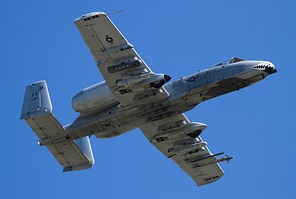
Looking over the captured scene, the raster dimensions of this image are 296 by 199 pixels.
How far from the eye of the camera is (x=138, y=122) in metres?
58.1

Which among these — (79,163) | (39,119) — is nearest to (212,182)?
(79,163)

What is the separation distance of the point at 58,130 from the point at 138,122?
5.82 metres

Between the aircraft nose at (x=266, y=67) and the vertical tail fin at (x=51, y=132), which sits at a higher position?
the vertical tail fin at (x=51, y=132)

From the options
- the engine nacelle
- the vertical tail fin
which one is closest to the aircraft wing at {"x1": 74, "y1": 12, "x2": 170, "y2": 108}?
the engine nacelle

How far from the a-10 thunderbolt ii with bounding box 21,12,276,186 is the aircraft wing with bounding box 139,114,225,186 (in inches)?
3.2

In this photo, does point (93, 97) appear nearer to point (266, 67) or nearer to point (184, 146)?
point (184, 146)

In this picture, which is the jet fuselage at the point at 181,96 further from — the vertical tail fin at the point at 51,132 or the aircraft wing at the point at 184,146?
the aircraft wing at the point at 184,146

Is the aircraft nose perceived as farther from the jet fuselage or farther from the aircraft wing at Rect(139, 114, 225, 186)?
the aircraft wing at Rect(139, 114, 225, 186)

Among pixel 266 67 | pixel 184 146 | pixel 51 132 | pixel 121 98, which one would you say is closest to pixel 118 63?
pixel 121 98

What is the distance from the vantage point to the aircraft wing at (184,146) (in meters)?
59.4

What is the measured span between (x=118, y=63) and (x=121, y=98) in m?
3.03

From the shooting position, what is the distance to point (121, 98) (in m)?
55.6

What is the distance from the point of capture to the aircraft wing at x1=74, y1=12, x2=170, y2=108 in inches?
2055

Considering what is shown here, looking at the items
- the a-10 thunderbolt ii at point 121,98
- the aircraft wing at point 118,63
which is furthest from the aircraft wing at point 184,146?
the aircraft wing at point 118,63
